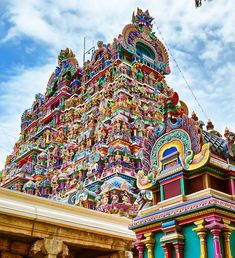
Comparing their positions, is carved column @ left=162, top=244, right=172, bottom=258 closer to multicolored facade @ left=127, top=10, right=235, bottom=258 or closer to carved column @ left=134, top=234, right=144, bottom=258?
multicolored facade @ left=127, top=10, right=235, bottom=258

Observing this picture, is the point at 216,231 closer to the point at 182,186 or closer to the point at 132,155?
the point at 182,186

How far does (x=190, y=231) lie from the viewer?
1232 centimetres

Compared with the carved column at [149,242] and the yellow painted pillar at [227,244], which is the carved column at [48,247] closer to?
the yellow painted pillar at [227,244]

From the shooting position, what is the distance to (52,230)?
6.25 m

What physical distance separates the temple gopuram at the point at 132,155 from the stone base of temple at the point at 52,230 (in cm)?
7

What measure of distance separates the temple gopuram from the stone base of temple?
67 millimetres

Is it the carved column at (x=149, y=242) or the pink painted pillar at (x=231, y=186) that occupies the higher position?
the pink painted pillar at (x=231, y=186)

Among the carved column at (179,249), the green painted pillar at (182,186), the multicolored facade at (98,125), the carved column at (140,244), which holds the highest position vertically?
the multicolored facade at (98,125)

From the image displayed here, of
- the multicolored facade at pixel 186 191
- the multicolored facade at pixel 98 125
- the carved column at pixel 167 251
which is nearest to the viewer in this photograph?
the multicolored facade at pixel 186 191

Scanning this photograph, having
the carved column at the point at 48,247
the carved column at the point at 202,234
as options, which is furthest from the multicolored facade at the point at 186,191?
the carved column at the point at 48,247

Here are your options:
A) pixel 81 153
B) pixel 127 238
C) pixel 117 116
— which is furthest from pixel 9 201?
pixel 81 153

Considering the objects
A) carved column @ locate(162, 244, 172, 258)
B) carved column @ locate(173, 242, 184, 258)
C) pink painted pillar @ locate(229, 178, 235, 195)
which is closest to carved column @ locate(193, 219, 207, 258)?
carved column @ locate(173, 242, 184, 258)

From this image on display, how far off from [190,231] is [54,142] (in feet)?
87.7

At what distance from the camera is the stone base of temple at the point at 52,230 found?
5895 mm
